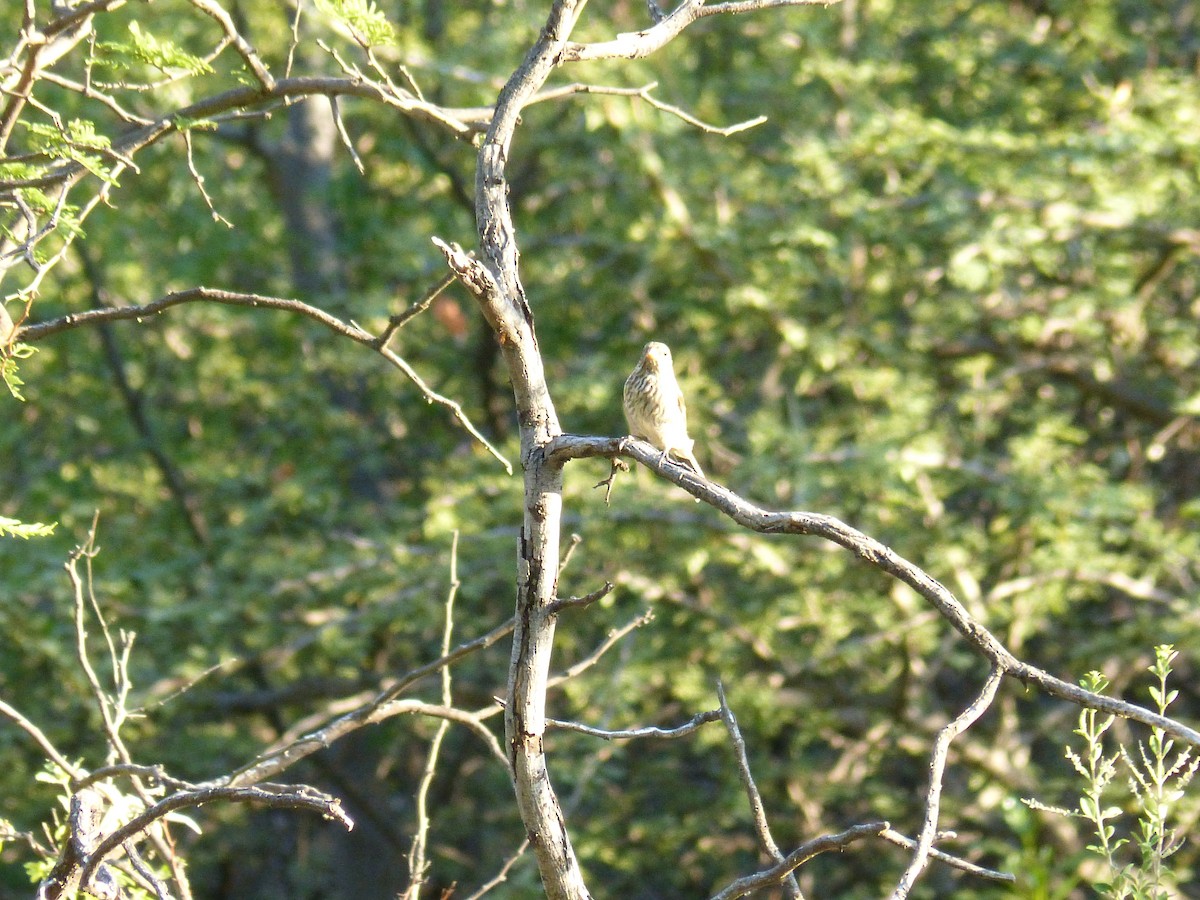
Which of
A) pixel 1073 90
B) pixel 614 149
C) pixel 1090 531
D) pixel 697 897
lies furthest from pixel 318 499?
pixel 1073 90

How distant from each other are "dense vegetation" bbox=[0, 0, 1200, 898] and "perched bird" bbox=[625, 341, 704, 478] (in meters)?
2.19

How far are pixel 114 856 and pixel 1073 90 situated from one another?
691cm

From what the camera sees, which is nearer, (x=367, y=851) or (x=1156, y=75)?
(x=1156, y=75)

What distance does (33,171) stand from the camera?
10.2ft

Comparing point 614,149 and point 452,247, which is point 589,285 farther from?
point 452,247

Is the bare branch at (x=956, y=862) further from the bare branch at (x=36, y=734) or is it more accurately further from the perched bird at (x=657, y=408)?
the perched bird at (x=657, y=408)

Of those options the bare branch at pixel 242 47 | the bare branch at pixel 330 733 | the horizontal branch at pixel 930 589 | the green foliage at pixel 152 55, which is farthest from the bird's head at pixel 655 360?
the horizontal branch at pixel 930 589

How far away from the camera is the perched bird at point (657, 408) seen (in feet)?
13.9

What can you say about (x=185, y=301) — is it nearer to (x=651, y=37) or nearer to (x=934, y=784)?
(x=651, y=37)

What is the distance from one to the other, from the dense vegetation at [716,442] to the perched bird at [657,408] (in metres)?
2.19

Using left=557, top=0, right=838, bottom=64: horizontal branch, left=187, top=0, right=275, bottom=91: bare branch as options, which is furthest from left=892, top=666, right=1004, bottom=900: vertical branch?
left=187, top=0, right=275, bottom=91: bare branch

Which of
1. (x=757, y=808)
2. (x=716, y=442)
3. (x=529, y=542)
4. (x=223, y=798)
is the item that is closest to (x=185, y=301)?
(x=529, y=542)

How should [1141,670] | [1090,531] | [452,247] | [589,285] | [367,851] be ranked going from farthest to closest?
[367,851], [589,285], [1141,670], [1090,531], [452,247]

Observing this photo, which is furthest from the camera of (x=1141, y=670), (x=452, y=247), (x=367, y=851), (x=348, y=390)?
(x=367, y=851)
